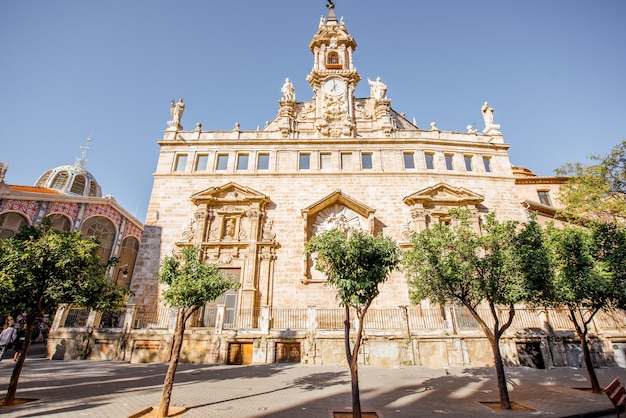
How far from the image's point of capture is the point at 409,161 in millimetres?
23906

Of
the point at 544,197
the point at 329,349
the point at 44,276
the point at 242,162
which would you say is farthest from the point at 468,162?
the point at 44,276

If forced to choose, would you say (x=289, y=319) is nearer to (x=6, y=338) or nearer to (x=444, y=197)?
(x=6, y=338)

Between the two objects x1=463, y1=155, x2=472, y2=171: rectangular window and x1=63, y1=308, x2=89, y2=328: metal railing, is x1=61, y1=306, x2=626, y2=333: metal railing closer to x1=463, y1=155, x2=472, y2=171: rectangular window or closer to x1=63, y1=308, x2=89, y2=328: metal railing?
x1=63, y1=308, x2=89, y2=328: metal railing

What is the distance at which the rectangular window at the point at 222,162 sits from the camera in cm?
2383

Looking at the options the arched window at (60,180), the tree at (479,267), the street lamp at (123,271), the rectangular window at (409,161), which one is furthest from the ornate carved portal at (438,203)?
the arched window at (60,180)

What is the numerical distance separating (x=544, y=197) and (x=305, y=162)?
19.2 meters

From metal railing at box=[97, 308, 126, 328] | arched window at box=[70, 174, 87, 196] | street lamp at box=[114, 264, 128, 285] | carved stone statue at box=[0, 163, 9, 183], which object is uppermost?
arched window at box=[70, 174, 87, 196]

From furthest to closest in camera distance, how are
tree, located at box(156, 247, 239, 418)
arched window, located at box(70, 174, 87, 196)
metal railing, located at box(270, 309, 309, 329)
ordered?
arched window, located at box(70, 174, 87, 196) < metal railing, located at box(270, 309, 309, 329) < tree, located at box(156, 247, 239, 418)

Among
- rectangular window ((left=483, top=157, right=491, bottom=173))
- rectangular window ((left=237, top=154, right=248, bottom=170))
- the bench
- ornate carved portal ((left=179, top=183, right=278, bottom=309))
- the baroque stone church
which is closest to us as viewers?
the bench

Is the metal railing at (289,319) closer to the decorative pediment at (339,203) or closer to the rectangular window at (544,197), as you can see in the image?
the decorative pediment at (339,203)

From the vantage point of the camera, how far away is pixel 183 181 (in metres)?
23.1

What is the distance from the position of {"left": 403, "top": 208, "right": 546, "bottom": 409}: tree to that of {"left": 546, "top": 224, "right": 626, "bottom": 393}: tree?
1.05 metres

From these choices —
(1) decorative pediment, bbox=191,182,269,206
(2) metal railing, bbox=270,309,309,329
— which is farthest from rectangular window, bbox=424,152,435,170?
(2) metal railing, bbox=270,309,309,329

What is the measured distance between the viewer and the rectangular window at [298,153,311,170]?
23712mm
